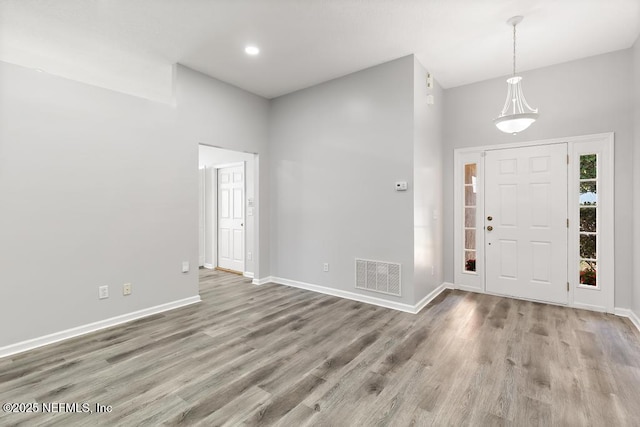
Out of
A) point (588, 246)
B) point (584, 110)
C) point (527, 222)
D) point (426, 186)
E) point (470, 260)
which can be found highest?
point (584, 110)

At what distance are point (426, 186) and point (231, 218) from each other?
3775 mm

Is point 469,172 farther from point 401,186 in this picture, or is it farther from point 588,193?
point 401,186

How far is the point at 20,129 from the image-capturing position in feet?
8.98

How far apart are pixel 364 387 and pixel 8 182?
11.4 ft

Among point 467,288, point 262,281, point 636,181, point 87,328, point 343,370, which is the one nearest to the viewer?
point 343,370

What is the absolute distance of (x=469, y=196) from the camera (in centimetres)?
472

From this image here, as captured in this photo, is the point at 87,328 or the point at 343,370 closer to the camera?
the point at 343,370

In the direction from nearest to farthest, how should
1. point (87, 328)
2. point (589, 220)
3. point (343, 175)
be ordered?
point (87, 328)
point (589, 220)
point (343, 175)

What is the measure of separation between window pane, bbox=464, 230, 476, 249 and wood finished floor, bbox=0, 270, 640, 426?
1.24 metres

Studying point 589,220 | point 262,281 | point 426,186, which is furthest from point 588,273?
point 262,281

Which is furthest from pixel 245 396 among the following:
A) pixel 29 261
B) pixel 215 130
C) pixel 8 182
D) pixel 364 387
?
pixel 215 130

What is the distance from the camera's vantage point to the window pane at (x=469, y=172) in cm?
464

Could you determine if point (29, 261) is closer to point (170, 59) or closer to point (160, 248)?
point (160, 248)

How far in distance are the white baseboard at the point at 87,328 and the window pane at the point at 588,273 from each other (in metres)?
5.07
